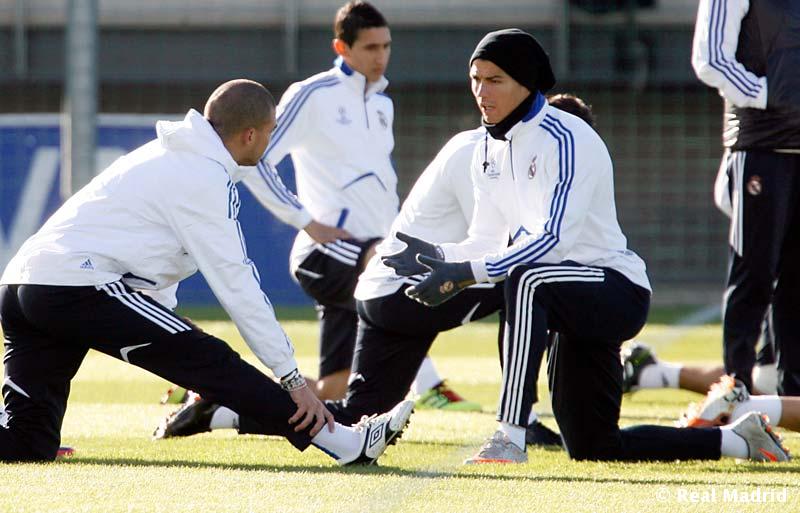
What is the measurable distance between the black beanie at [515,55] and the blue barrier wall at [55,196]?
33.4 ft

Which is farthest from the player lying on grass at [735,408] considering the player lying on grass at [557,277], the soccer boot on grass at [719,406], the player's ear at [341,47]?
the player's ear at [341,47]

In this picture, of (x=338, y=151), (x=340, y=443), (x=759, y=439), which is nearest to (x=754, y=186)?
(x=759, y=439)

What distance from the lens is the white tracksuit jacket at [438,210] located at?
6.34 meters

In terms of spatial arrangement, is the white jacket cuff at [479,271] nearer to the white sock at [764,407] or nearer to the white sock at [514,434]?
the white sock at [514,434]

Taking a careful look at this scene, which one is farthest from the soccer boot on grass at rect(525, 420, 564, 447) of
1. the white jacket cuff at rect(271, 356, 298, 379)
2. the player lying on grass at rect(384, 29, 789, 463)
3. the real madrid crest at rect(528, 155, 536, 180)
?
the white jacket cuff at rect(271, 356, 298, 379)

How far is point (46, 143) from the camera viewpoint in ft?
53.4

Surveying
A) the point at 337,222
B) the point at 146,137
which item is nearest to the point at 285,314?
the point at 146,137

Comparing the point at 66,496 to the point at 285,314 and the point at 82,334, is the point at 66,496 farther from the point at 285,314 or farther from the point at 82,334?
the point at 285,314

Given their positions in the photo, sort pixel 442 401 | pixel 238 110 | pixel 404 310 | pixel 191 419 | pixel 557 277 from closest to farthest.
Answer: pixel 238 110 → pixel 557 277 → pixel 404 310 → pixel 191 419 → pixel 442 401

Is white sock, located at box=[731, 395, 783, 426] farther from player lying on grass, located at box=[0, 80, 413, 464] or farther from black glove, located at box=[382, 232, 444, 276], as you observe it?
player lying on grass, located at box=[0, 80, 413, 464]

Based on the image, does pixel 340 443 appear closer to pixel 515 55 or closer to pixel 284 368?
pixel 284 368

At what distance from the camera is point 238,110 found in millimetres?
5633

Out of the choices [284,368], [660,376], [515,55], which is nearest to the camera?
[284,368]

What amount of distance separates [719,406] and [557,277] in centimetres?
125
